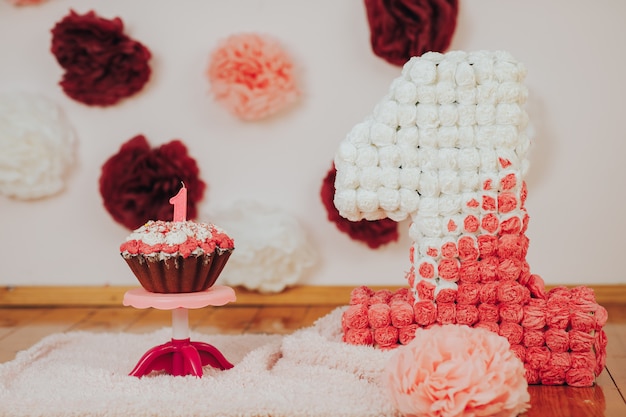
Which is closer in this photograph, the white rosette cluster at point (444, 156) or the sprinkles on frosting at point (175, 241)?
the sprinkles on frosting at point (175, 241)

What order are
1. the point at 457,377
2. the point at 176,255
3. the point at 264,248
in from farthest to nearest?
the point at 264,248 → the point at 176,255 → the point at 457,377

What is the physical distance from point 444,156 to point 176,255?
0.62 m

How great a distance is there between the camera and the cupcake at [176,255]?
5.59ft

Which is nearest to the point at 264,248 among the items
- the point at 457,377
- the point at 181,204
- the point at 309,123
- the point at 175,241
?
the point at 309,123

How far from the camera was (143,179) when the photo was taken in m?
2.65

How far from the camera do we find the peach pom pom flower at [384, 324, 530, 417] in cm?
141

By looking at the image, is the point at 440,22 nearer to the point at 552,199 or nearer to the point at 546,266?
the point at 552,199

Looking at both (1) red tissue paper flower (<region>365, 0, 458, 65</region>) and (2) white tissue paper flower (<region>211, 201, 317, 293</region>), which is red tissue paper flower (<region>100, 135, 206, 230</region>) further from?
(1) red tissue paper flower (<region>365, 0, 458, 65</region>)

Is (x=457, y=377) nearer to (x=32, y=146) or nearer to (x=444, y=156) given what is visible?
(x=444, y=156)

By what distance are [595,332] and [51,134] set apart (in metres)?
1.80

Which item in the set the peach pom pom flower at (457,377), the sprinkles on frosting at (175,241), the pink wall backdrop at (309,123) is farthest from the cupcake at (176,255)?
the pink wall backdrop at (309,123)

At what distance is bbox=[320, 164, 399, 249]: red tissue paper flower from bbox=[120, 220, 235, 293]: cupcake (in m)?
0.86

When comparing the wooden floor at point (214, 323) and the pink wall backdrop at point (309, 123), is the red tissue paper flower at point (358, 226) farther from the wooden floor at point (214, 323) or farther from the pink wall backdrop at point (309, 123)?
the wooden floor at point (214, 323)

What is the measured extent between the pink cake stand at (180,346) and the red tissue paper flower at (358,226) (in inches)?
33.0
